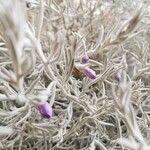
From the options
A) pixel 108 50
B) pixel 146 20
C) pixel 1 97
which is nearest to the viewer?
pixel 1 97

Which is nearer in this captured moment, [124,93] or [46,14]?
[124,93]

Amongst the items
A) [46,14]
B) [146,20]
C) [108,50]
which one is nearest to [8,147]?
[108,50]

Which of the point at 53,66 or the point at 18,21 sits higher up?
the point at 18,21

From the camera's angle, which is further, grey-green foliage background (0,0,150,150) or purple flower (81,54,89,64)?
purple flower (81,54,89,64)

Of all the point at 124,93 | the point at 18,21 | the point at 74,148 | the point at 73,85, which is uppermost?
the point at 18,21

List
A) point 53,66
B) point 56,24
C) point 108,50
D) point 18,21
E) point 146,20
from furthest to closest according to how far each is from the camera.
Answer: point 146,20
point 56,24
point 108,50
point 53,66
point 18,21

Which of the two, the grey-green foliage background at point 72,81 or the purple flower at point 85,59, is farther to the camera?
the purple flower at point 85,59

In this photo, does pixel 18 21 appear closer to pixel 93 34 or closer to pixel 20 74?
pixel 20 74
